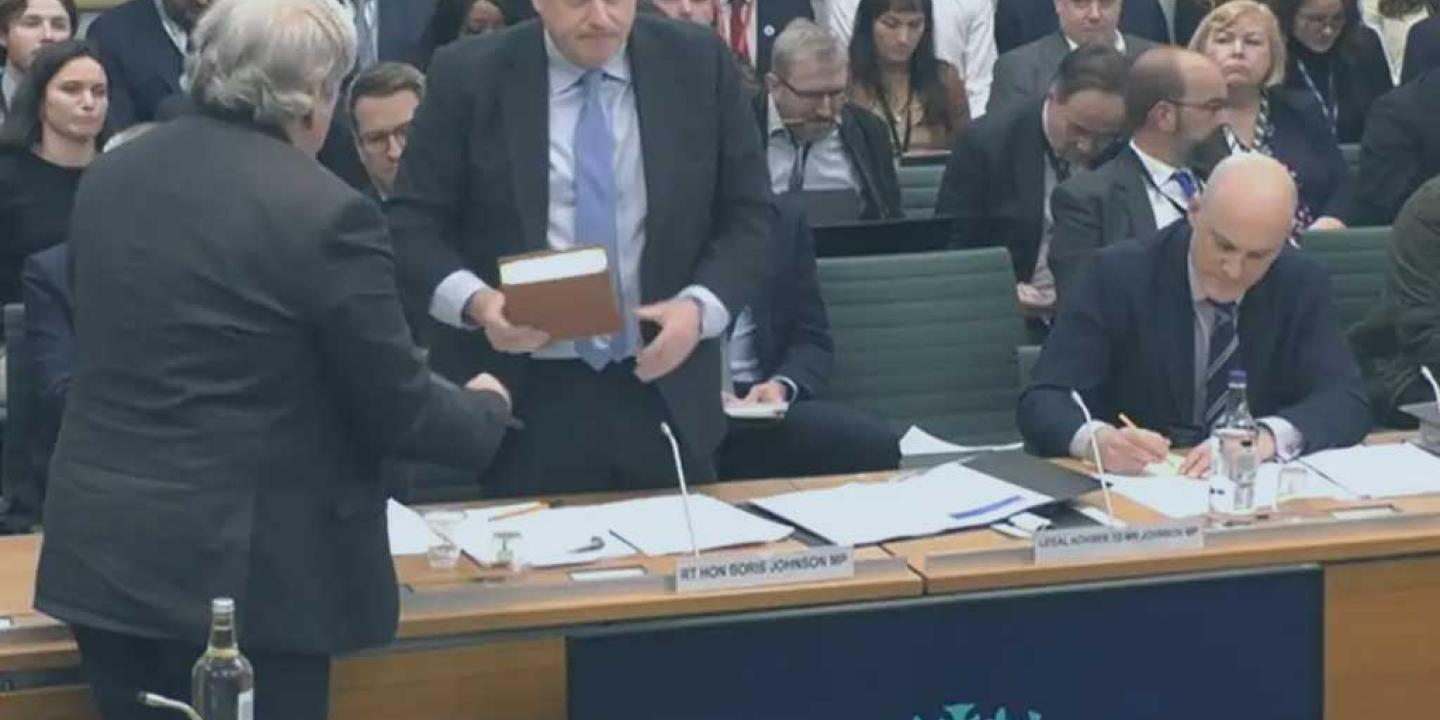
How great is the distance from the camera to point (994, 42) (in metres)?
8.43

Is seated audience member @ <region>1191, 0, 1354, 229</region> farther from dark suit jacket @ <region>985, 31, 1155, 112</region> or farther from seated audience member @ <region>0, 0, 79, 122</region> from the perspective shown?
seated audience member @ <region>0, 0, 79, 122</region>

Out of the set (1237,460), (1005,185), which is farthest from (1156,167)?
(1237,460)

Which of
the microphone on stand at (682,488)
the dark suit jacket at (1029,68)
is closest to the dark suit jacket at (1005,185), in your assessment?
the dark suit jacket at (1029,68)

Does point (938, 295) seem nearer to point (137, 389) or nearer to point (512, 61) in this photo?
point (512, 61)

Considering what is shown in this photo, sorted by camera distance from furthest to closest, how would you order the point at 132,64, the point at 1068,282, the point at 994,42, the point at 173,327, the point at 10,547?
the point at 994,42
the point at 132,64
the point at 1068,282
the point at 10,547
the point at 173,327

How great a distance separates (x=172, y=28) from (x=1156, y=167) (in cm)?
290

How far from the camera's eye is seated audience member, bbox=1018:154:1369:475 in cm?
465

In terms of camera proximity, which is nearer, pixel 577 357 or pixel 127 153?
pixel 127 153

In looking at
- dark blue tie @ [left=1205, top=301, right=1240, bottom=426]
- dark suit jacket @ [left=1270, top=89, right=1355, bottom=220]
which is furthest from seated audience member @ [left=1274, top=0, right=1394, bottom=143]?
dark blue tie @ [left=1205, top=301, right=1240, bottom=426]

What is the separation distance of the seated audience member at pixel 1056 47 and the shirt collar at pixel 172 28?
2353mm

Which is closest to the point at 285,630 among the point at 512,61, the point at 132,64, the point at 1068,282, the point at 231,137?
the point at 231,137

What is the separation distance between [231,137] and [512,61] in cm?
109

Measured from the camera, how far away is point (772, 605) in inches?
150

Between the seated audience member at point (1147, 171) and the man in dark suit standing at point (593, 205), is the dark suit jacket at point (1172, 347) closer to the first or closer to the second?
the man in dark suit standing at point (593, 205)
